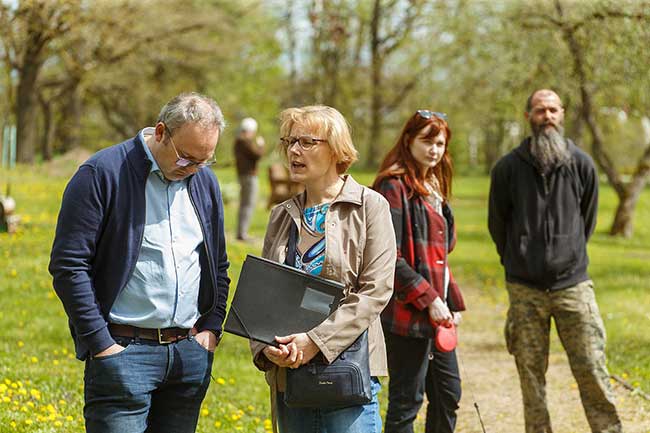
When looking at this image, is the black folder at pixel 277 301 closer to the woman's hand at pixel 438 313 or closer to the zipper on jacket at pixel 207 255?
the zipper on jacket at pixel 207 255

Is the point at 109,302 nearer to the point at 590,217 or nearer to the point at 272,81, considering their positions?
the point at 590,217

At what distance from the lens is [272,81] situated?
56.5m

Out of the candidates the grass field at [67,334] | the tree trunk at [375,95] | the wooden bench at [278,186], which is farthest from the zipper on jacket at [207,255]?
the tree trunk at [375,95]

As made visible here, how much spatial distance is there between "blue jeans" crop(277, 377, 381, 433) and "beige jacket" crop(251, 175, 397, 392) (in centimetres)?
12

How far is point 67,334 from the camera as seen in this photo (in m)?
9.10

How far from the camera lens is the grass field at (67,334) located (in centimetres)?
635

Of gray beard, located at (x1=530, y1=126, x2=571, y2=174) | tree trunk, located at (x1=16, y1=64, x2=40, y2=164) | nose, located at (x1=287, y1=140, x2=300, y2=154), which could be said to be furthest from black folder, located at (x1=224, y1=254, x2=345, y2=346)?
tree trunk, located at (x1=16, y1=64, x2=40, y2=164)

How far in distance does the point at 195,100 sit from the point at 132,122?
143 ft

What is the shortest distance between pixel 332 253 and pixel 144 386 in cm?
89

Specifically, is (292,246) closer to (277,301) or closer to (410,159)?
(277,301)

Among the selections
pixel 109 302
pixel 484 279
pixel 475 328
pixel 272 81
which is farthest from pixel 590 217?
pixel 272 81

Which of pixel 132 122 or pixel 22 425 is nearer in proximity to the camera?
pixel 22 425

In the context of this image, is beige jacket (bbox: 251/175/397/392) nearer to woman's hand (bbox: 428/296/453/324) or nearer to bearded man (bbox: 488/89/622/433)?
woman's hand (bbox: 428/296/453/324)

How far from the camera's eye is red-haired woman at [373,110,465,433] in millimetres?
5000
